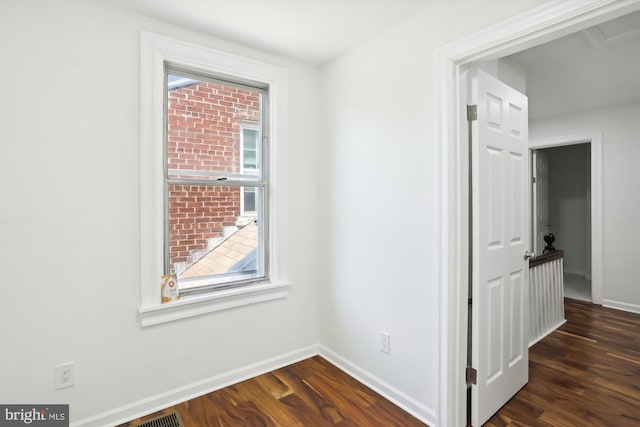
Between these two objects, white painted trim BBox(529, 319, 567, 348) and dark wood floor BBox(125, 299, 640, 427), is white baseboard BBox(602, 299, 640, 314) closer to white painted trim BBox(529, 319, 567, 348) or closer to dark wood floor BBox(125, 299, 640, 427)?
white painted trim BBox(529, 319, 567, 348)

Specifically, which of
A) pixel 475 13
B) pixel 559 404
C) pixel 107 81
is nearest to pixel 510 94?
pixel 475 13

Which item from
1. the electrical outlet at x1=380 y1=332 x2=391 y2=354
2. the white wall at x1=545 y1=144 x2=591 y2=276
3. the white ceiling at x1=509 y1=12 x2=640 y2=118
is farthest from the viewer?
the white wall at x1=545 y1=144 x2=591 y2=276

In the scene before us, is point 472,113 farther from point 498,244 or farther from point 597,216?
point 597,216

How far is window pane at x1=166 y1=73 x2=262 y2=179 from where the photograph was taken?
2244 mm

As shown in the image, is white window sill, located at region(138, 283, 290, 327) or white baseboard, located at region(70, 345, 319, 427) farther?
white window sill, located at region(138, 283, 290, 327)

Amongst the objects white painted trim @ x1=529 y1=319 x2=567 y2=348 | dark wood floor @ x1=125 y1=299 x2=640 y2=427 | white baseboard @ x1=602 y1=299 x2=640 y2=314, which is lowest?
dark wood floor @ x1=125 y1=299 x2=640 y2=427

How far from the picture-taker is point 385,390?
2.20 meters

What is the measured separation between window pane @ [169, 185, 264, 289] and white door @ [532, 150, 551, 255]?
15.3 feet

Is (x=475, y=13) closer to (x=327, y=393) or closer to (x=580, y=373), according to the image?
(x=327, y=393)

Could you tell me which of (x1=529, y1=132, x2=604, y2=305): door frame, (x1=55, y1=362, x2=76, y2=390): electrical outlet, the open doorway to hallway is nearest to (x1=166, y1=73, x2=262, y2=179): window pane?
(x1=55, y1=362, x2=76, y2=390): electrical outlet

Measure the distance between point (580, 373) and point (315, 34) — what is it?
10.7 ft

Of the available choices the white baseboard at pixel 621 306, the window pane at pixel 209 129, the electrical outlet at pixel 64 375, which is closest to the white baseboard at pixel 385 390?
the window pane at pixel 209 129

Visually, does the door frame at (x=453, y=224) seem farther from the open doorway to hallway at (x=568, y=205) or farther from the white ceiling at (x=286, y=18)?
the open doorway to hallway at (x=568, y=205)

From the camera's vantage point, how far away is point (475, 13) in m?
1.67
